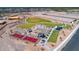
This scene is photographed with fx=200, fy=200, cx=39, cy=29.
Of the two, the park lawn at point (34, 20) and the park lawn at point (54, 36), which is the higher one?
the park lawn at point (34, 20)

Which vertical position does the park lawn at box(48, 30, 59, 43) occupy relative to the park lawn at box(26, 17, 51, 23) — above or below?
below

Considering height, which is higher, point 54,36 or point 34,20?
point 34,20
